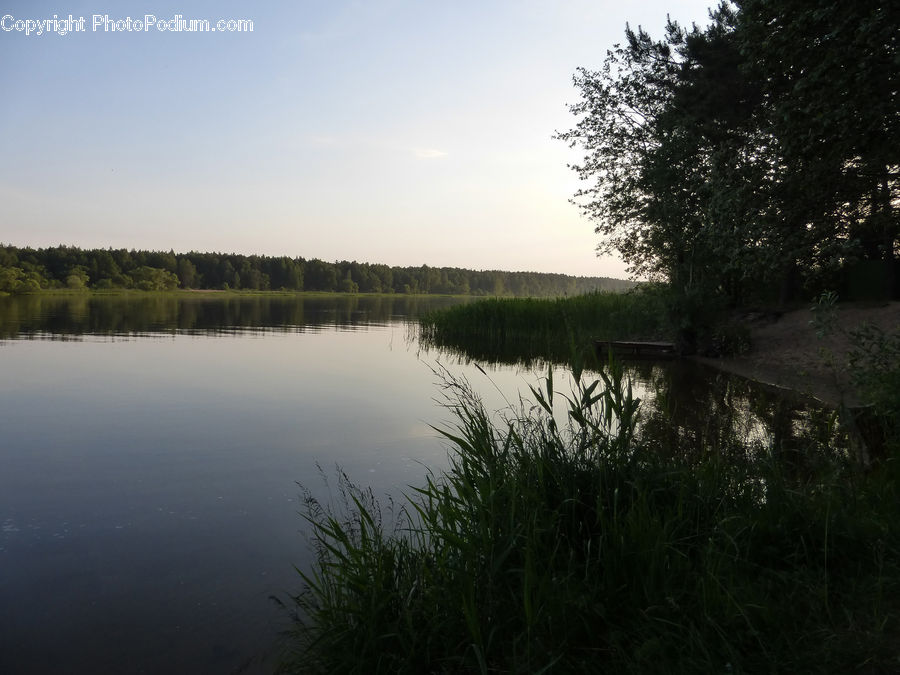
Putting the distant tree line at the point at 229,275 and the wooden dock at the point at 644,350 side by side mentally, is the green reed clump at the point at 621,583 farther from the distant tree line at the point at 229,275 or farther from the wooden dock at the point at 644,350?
the distant tree line at the point at 229,275

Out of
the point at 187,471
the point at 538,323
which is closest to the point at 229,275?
the point at 538,323

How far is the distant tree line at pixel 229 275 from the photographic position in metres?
80.2

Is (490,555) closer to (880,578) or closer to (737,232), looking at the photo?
(880,578)

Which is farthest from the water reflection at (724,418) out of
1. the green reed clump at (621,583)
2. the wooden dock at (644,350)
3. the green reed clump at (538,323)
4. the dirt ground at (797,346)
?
the green reed clump at (538,323)

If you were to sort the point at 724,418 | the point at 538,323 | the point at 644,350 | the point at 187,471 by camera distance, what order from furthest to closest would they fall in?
the point at 538,323, the point at 644,350, the point at 724,418, the point at 187,471

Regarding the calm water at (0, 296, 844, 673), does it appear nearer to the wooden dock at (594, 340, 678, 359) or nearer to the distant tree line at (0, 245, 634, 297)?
the wooden dock at (594, 340, 678, 359)

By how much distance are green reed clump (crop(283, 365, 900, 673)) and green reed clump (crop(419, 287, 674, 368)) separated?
14867 millimetres

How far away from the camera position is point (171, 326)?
26750mm

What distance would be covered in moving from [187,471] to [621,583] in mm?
5221

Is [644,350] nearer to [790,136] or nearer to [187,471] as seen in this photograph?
[790,136]

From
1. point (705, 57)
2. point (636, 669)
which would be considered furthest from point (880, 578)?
point (705, 57)

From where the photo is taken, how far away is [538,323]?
2194 centimetres

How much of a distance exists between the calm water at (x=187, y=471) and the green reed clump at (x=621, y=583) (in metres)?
0.71

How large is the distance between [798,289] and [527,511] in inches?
847
